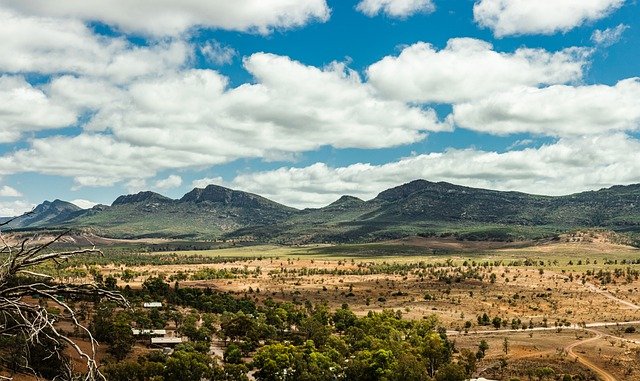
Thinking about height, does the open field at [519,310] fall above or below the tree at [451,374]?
below

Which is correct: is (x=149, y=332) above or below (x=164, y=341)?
above

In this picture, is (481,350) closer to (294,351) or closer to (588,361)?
(588,361)

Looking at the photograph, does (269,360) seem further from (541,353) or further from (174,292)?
(174,292)

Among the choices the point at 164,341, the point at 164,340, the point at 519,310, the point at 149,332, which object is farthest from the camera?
the point at 519,310

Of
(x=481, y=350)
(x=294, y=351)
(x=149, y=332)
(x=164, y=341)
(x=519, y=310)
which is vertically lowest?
(x=519, y=310)

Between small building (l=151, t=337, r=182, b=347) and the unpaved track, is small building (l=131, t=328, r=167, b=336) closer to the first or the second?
small building (l=151, t=337, r=182, b=347)

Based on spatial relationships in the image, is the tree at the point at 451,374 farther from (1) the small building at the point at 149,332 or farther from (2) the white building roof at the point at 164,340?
(1) the small building at the point at 149,332

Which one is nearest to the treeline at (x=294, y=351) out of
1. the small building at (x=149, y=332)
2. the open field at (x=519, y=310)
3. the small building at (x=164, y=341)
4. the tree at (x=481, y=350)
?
the tree at (x=481, y=350)

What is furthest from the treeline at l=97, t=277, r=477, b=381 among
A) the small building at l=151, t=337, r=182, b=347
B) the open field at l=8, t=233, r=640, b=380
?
the open field at l=8, t=233, r=640, b=380

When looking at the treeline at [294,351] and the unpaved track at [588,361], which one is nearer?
the treeline at [294,351]

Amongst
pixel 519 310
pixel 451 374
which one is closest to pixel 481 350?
pixel 451 374

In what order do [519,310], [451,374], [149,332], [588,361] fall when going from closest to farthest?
[451,374]
[588,361]
[149,332]
[519,310]
